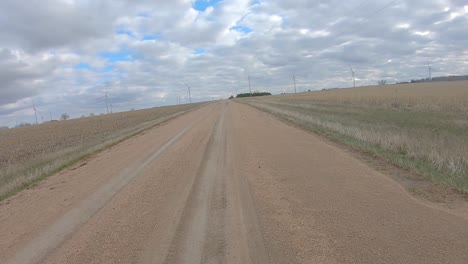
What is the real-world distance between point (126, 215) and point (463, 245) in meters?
4.77

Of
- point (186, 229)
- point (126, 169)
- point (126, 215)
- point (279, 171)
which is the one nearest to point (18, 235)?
point (126, 215)

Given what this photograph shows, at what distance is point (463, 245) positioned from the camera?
4.02 metres

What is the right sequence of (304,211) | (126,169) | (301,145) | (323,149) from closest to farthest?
(304,211)
(126,169)
(323,149)
(301,145)

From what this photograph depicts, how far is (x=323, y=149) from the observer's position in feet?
35.6

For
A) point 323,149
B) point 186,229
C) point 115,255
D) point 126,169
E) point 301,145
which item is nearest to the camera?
point 115,255

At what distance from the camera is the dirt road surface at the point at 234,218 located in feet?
13.6

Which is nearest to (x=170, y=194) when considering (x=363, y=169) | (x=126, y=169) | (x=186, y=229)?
(x=186, y=229)

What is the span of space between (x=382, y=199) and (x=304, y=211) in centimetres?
139

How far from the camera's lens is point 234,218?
5309 millimetres

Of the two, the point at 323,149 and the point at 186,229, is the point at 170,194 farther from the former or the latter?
the point at 323,149

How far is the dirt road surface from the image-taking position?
414 cm

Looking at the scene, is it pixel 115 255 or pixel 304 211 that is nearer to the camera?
pixel 115 255

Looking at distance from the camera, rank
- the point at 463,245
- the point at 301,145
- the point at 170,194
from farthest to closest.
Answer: the point at 301,145
the point at 170,194
the point at 463,245

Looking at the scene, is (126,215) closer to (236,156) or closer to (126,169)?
(126,169)
